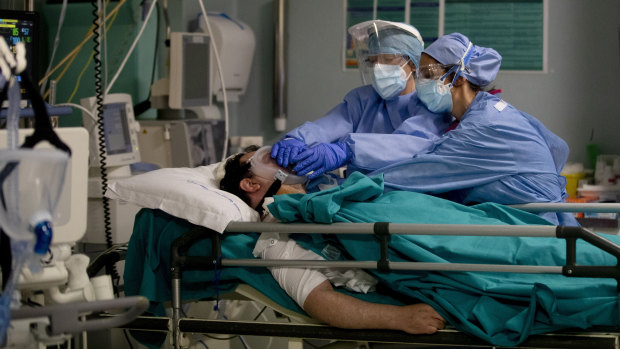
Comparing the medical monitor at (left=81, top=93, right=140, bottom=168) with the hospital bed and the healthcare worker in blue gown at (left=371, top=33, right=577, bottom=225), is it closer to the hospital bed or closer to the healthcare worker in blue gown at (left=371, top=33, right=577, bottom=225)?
the hospital bed

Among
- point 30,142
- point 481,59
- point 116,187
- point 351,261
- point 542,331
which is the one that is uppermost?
point 481,59

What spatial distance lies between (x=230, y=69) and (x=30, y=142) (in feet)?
10.2

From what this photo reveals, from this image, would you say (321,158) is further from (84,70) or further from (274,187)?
(84,70)

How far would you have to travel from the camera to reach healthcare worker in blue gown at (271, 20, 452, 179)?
2809 millimetres

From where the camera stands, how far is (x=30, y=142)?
162 cm

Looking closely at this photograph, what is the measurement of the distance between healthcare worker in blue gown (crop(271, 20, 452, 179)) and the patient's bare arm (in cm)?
64

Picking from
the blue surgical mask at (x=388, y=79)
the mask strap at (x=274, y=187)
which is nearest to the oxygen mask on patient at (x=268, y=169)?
the mask strap at (x=274, y=187)

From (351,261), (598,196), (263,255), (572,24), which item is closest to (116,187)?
(263,255)

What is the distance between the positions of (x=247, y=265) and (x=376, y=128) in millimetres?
1020

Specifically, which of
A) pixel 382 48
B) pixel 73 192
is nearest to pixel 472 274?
pixel 73 192

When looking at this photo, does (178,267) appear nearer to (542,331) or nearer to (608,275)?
(542,331)

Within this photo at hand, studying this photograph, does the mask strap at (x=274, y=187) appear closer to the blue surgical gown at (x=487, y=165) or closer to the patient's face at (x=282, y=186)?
the patient's face at (x=282, y=186)

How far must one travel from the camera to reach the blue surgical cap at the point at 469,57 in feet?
9.38

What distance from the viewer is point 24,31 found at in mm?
3121
